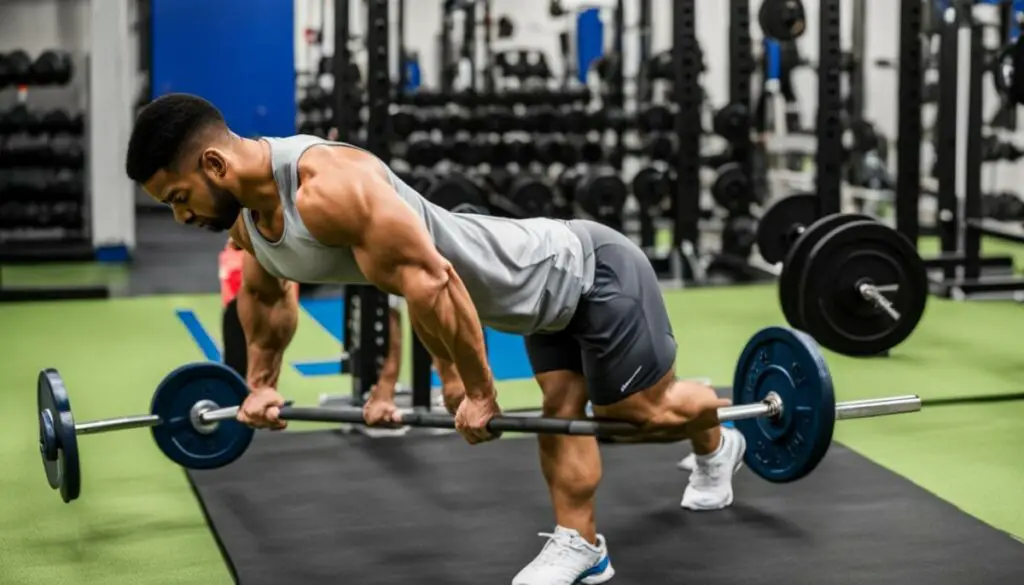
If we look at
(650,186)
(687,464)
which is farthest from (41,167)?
(687,464)

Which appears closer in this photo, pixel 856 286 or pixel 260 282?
pixel 260 282

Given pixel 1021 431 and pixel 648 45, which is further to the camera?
pixel 648 45

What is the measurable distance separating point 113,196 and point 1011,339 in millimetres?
4762

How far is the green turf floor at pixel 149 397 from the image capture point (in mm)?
3309

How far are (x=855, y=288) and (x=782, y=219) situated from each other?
1.31 metres

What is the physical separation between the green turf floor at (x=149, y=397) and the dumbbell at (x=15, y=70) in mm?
1569

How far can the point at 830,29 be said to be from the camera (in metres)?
5.39

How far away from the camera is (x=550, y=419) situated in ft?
9.11

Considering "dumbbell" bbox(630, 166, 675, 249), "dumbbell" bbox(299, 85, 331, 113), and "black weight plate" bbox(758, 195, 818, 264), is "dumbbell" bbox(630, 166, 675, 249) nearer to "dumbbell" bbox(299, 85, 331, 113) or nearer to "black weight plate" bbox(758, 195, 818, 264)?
"black weight plate" bbox(758, 195, 818, 264)

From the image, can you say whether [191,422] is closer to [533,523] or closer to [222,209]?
[533,523]

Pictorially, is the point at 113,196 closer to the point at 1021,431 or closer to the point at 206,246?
the point at 206,246

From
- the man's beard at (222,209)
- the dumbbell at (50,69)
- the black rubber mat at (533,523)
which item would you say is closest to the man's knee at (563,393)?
the black rubber mat at (533,523)

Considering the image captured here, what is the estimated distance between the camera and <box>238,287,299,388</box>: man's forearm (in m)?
2.98

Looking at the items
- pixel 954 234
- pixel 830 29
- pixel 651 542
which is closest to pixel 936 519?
pixel 651 542
